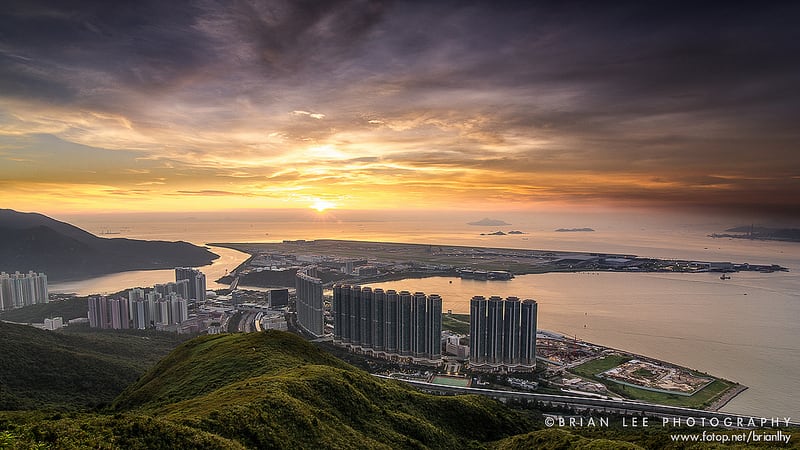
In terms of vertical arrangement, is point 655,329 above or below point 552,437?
below

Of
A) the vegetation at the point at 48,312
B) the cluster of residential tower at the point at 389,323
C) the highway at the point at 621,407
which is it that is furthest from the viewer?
the vegetation at the point at 48,312

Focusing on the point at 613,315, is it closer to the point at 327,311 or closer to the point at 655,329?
the point at 655,329

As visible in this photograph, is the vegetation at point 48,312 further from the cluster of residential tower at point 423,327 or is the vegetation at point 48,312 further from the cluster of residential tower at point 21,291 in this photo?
the cluster of residential tower at point 423,327

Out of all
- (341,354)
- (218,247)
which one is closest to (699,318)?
(341,354)

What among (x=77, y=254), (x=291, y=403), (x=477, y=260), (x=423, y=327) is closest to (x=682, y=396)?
(x=423, y=327)

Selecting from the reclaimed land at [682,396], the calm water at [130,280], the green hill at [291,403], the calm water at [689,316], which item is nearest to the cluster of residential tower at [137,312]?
the calm water at [130,280]

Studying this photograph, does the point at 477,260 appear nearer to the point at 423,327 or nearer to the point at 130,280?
the point at 423,327

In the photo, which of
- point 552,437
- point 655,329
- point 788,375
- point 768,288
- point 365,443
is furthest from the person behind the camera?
point 768,288

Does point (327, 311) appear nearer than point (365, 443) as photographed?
No
